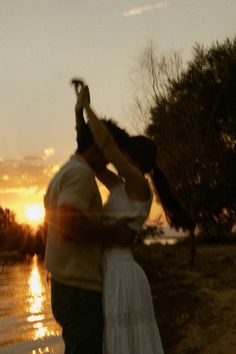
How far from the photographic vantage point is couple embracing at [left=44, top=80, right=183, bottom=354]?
2.66m

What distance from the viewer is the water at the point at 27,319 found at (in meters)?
7.82

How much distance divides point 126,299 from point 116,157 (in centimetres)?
64

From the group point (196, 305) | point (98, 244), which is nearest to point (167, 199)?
point (98, 244)

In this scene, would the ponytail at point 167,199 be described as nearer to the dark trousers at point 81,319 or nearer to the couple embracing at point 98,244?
the couple embracing at point 98,244

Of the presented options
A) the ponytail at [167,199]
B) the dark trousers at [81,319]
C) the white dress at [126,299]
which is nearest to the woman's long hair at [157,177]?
the ponytail at [167,199]

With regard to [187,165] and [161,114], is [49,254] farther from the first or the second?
[161,114]

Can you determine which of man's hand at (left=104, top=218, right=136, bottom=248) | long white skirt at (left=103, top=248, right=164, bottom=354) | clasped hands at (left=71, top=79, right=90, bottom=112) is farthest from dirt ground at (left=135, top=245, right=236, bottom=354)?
clasped hands at (left=71, top=79, right=90, bottom=112)

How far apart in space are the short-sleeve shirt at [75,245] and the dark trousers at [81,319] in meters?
0.04

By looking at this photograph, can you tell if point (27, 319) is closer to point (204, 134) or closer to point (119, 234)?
point (119, 234)

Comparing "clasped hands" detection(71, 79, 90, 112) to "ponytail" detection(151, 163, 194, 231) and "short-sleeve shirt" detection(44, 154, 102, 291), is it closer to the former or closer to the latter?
"short-sleeve shirt" detection(44, 154, 102, 291)

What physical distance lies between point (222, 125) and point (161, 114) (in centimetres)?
421

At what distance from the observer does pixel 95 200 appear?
110 inches

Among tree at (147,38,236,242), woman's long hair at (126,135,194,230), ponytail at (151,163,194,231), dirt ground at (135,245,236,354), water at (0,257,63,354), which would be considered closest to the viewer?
woman's long hair at (126,135,194,230)

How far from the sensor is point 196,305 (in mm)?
9891
